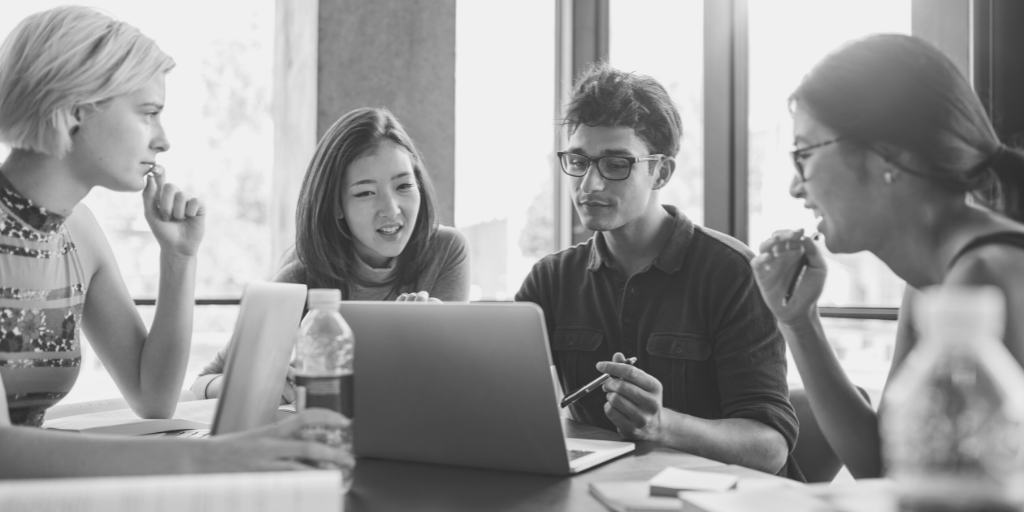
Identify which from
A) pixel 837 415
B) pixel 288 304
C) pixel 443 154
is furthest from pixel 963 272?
pixel 443 154

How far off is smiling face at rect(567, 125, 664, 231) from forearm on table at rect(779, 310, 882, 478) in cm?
58

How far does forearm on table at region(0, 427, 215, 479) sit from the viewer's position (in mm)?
→ 862

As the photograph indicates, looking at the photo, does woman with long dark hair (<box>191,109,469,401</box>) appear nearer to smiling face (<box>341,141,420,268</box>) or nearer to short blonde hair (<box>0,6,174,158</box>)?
smiling face (<box>341,141,420,268</box>)

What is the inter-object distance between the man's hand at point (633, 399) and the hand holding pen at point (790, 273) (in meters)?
0.28

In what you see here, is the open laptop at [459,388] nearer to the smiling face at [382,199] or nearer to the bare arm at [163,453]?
the bare arm at [163,453]

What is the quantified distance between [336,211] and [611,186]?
2.49 feet

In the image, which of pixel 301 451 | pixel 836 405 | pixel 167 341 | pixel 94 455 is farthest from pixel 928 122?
pixel 167 341

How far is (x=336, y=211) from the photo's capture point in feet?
6.89

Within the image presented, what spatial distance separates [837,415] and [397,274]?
1.19 meters

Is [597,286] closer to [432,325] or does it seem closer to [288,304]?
[432,325]

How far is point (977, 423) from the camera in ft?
1.83

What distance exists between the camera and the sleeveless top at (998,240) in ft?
3.27

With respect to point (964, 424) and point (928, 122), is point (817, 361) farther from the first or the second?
point (964, 424)

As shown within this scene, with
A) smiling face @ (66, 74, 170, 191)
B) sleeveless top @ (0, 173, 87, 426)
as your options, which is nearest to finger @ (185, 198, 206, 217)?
smiling face @ (66, 74, 170, 191)
